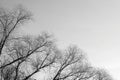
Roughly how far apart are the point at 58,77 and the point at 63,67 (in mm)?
1641

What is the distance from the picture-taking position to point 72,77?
22.4m

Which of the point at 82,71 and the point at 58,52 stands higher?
the point at 58,52

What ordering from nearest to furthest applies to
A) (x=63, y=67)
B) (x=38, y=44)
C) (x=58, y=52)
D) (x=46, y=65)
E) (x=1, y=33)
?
(x=1, y=33), (x=38, y=44), (x=46, y=65), (x=58, y=52), (x=63, y=67)

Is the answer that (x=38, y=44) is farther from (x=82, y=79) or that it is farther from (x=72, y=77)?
(x=82, y=79)

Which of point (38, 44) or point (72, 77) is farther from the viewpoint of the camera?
point (72, 77)

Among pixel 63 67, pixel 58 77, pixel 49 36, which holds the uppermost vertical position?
pixel 49 36

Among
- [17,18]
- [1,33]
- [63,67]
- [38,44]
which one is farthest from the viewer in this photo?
[63,67]

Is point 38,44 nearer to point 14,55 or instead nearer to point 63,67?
point 14,55

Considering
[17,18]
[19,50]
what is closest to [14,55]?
[19,50]

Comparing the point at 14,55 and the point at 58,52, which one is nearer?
the point at 14,55

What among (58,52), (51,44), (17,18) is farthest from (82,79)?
(17,18)

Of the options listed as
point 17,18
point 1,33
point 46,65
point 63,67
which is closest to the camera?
point 1,33

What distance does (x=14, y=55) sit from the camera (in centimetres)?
1695

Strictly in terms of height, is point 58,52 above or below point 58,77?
above
